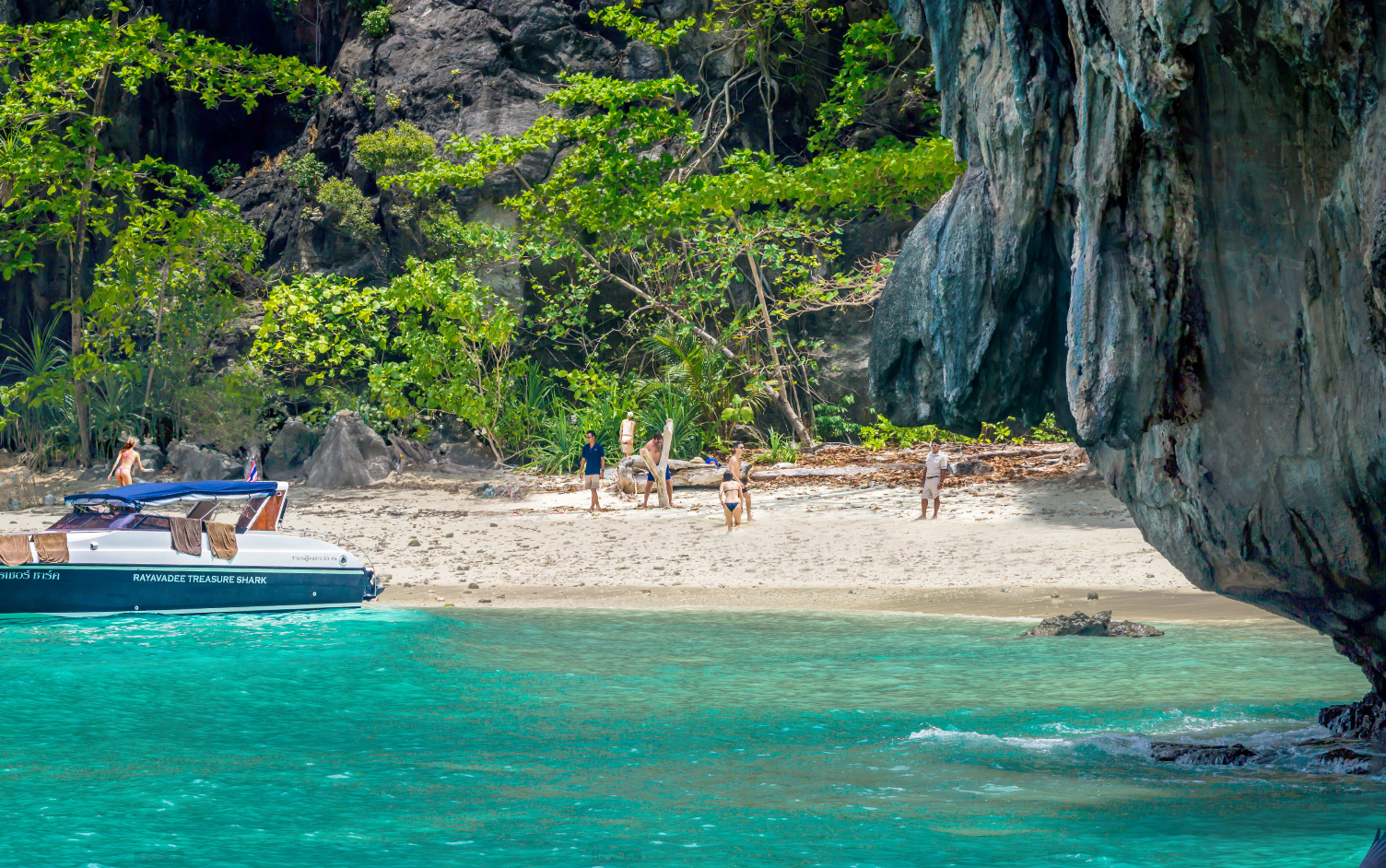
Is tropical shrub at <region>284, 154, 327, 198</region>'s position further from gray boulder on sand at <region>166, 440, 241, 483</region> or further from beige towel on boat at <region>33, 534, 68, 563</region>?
beige towel on boat at <region>33, 534, 68, 563</region>

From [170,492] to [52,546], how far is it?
133cm

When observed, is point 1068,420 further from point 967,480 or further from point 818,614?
point 967,480

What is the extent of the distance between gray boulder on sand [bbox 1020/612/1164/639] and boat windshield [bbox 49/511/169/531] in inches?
364

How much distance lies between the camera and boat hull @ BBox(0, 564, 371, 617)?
497 inches

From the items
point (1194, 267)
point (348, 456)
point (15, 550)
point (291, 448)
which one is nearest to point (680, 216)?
point (348, 456)

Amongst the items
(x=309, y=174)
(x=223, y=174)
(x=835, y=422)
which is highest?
(x=223, y=174)

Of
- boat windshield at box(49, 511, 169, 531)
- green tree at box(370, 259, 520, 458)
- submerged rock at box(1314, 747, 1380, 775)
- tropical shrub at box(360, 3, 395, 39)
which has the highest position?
tropical shrub at box(360, 3, 395, 39)

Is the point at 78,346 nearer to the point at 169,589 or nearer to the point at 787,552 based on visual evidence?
the point at 169,589

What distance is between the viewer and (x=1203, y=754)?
755cm

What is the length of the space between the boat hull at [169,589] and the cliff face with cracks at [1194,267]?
8.70m

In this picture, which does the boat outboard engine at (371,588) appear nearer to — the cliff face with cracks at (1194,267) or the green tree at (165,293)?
the cliff face with cracks at (1194,267)

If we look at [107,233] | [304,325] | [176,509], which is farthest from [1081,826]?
[107,233]

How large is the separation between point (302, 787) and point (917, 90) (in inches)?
793

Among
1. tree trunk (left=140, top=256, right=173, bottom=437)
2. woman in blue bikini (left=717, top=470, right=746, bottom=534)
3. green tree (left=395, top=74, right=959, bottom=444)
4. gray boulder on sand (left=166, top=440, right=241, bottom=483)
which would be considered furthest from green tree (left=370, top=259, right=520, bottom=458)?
woman in blue bikini (left=717, top=470, right=746, bottom=534)
